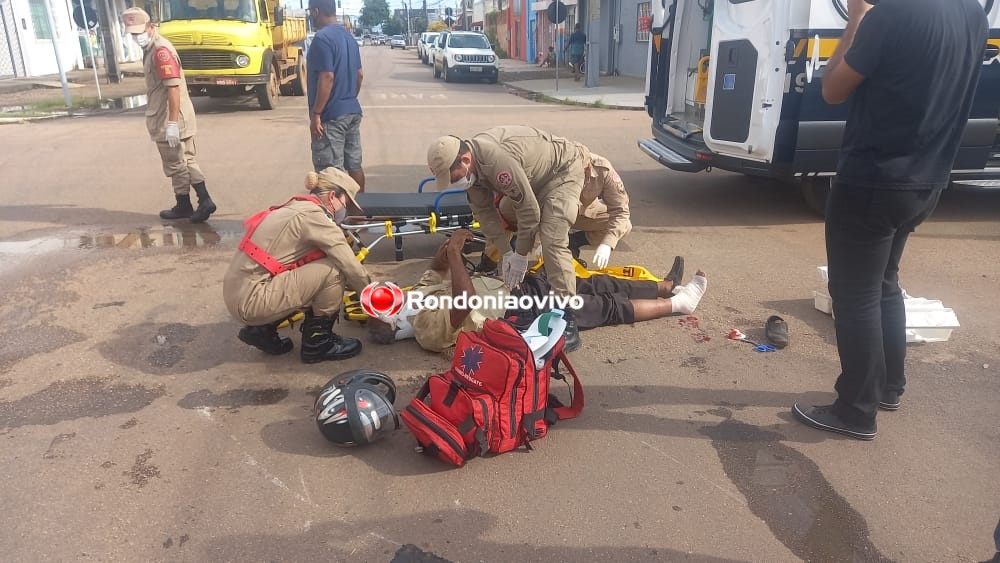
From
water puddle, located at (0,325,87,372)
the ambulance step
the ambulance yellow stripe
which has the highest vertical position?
the ambulance yellow stripe

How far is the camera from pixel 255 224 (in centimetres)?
366

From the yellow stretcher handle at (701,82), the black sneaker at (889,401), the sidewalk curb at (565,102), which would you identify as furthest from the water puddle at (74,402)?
the sidewalk curb at (565,102)

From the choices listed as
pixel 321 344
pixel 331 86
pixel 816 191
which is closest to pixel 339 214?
pixel 321 344

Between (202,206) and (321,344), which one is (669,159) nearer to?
(321,344)

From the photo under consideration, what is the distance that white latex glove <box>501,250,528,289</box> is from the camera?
3.96m

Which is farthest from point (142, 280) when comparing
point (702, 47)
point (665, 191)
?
point (702, 47)

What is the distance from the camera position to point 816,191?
264 inches

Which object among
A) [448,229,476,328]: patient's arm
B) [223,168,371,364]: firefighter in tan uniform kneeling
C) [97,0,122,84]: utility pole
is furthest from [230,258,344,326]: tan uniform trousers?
[97,0,122,84]: utility pole

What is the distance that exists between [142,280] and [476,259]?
267cm

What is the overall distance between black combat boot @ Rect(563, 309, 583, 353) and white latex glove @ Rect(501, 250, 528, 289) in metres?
0.36

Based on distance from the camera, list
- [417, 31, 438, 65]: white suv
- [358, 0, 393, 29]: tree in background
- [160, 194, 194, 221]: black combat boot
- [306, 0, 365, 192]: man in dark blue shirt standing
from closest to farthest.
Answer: [306, 0, 365, 192]: man in dark blue shirt standing < [160, 194, 194, 221]: black combat boot < [417, 31, 438, 65]: white suv < [358, 0, 393, 29]: tree in background

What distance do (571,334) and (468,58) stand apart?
2258 centimetres

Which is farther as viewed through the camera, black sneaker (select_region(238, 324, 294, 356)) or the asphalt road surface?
black sneaker (select_region(238, 324, 294, 356))

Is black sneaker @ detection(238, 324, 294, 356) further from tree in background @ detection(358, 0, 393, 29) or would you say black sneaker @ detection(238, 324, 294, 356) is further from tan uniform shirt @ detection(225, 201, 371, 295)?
tree in background @ detection(358, 0, 393, 29)
